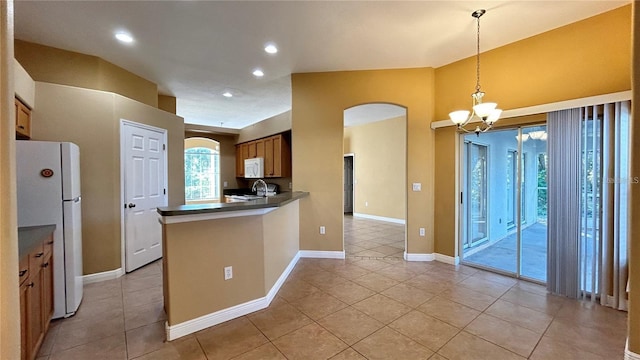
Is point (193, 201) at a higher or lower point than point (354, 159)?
lower

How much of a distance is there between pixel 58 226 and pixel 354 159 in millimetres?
6952

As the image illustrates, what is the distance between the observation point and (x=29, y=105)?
279 centimetres

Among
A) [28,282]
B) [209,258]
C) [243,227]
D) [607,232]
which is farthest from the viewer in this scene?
[607,232]

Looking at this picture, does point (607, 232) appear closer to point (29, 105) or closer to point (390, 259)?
point (390, 259)

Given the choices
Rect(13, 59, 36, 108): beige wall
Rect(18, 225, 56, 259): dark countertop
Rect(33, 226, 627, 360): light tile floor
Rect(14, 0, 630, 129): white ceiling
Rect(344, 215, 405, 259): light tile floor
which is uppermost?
Rect(14, 0, 630, 129): white ceiling

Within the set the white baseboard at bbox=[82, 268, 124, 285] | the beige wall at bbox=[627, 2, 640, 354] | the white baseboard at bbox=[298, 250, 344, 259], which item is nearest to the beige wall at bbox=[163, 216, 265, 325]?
the white baseboard at bbox=[298, 250, 344, 259]

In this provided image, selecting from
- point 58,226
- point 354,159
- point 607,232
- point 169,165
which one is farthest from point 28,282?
point 354,159

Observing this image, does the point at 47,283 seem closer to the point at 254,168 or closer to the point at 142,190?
the point at 142,190

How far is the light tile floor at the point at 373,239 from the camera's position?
442 cm

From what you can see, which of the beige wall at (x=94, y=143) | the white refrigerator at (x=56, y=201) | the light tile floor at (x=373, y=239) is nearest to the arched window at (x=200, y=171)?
the light tile floor at (x=373, y=239)

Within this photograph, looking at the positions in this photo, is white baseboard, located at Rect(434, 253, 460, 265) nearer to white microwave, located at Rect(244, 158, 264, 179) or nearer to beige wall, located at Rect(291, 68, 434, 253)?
beige wall, located at Rect(291, 68, 434, 253)

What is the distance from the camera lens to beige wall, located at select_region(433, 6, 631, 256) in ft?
8.48

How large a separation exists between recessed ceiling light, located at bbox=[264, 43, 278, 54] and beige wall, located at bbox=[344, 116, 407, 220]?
4.35m

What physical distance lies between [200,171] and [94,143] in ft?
21.7
